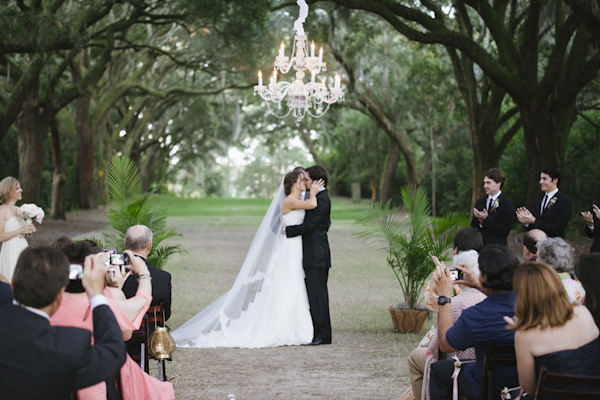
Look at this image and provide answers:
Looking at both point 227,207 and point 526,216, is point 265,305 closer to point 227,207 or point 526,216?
point 526,216

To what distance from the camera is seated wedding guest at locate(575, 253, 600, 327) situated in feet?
11.3

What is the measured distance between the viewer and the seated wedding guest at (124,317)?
131 inches

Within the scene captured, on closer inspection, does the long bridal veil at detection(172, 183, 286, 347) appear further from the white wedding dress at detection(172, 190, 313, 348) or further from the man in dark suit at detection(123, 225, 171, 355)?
the man in dark suit at detection(123, 225, 171, 355)

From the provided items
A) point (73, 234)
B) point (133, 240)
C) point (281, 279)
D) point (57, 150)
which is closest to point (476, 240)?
point (133, 240)

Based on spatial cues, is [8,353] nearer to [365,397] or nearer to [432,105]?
[365,397]

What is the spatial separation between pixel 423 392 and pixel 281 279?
3.76m

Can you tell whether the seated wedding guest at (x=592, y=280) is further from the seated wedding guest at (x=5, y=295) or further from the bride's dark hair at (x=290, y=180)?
the bride's dark hair at (x=290, y=180)

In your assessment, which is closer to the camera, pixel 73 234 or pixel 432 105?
pixel 73 234

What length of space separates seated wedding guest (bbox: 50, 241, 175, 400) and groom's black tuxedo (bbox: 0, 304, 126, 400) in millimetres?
496

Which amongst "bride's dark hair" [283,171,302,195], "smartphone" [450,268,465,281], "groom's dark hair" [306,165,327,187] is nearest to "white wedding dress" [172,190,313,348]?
"bride's dark hair" [283,171,302,195]

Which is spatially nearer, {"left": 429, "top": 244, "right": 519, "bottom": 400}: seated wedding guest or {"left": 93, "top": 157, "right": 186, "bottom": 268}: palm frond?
{"left": 429, "top": 244, "right": 519, "bottom": 400}: seated wedding guest

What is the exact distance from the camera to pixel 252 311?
789cm

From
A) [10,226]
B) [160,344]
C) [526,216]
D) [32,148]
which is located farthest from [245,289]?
[32,148]

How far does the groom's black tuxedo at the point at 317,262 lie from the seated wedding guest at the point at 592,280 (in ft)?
14.4
